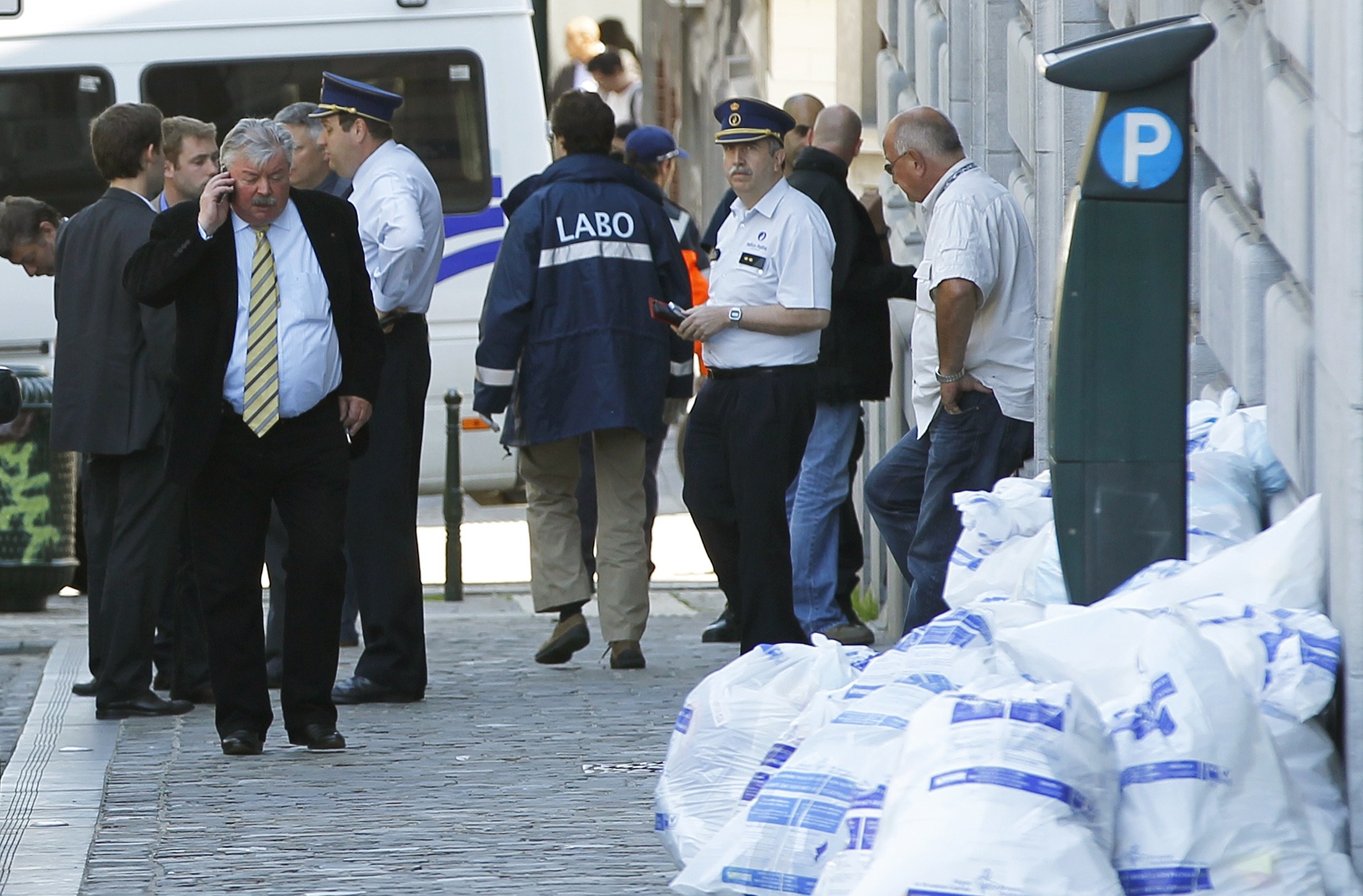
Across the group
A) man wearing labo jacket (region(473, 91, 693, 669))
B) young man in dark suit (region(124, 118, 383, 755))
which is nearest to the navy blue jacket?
man wearing labo jacket (region(473, 91, 693, 669))

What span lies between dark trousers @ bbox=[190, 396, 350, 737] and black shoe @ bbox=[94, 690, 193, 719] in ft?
2.90

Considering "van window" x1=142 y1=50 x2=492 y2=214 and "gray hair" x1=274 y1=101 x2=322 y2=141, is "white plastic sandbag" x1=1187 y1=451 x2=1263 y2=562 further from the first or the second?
"van window" x1=142 y1=50 x2=492 y2=214

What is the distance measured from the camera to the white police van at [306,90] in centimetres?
1241

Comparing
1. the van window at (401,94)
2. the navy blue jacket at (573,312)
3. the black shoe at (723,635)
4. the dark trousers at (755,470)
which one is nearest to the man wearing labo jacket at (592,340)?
the navy blue jacket at (573,312)

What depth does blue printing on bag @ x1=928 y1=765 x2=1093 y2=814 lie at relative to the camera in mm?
3611

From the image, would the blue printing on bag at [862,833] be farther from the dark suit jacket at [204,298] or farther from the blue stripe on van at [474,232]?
the blue stripe on van at [474,232]

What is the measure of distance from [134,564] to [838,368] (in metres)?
2.80

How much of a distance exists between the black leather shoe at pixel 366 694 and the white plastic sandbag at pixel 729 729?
3.35m

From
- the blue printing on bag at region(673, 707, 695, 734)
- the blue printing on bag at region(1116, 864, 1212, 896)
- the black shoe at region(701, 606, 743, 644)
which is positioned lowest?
the black shoe at region(701, 606, 743, 644)

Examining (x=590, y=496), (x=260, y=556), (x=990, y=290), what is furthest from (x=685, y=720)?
(x=590, y=496)

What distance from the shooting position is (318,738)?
6793 mm

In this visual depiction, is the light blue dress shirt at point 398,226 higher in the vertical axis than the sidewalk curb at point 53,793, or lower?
higher

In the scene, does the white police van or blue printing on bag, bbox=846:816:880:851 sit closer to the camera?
blue printing on bag, bbox=846:816:880:851

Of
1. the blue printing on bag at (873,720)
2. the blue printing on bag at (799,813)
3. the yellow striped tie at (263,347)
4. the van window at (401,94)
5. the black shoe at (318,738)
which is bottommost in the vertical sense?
the black shoe at (318,738)
